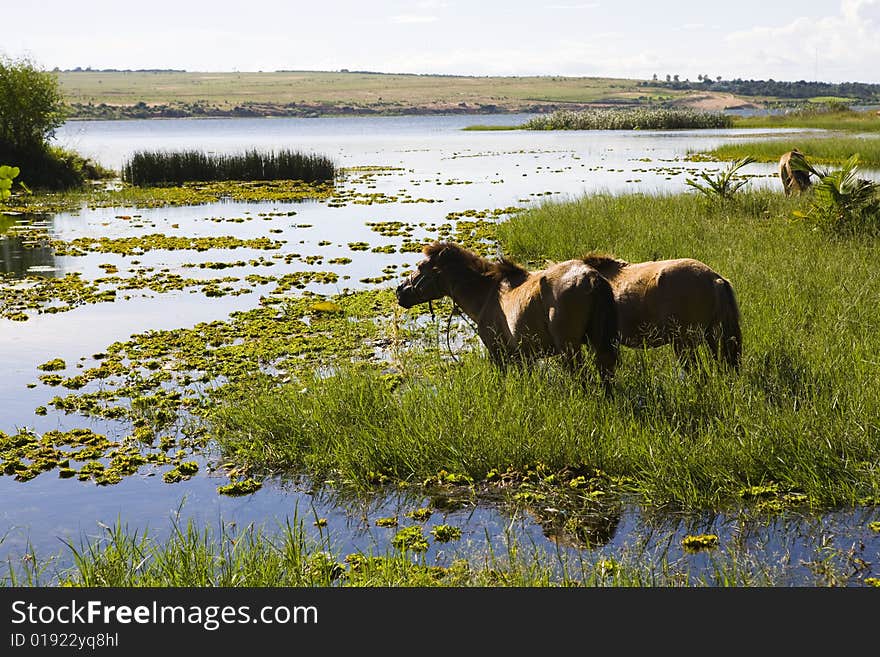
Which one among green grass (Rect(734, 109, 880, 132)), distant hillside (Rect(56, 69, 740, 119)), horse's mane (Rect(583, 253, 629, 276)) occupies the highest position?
distant hillside (Rect(56, 69, 740, 119))

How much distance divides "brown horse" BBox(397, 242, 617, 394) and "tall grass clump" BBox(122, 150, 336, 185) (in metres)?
25.1

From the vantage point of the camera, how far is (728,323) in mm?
6977

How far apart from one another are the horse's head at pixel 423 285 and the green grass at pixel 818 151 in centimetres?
2201

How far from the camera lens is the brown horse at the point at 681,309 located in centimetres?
694

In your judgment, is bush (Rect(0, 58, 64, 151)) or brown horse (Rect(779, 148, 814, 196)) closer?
brown horse (Rect(779, 148, 814, 196))

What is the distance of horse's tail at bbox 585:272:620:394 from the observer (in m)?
6.98

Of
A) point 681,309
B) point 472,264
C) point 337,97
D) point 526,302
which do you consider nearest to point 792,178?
point 472,264

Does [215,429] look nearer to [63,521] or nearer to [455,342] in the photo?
[63,521]

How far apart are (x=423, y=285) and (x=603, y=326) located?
2025 millimetres

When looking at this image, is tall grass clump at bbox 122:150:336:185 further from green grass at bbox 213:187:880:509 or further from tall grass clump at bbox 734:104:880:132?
tall grass clump at bbox 734:104:880:132

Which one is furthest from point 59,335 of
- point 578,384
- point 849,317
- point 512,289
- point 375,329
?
point 849,317

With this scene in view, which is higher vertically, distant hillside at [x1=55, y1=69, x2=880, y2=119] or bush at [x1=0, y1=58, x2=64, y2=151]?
distant hillside at [x1=55, y1=69, x2=880, y2=119]

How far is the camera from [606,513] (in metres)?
5.71

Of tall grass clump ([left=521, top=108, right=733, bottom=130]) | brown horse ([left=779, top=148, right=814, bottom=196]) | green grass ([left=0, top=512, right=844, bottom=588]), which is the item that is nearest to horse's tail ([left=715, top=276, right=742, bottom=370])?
green grass ([left=0, top=512, right=844, bottom=588])
